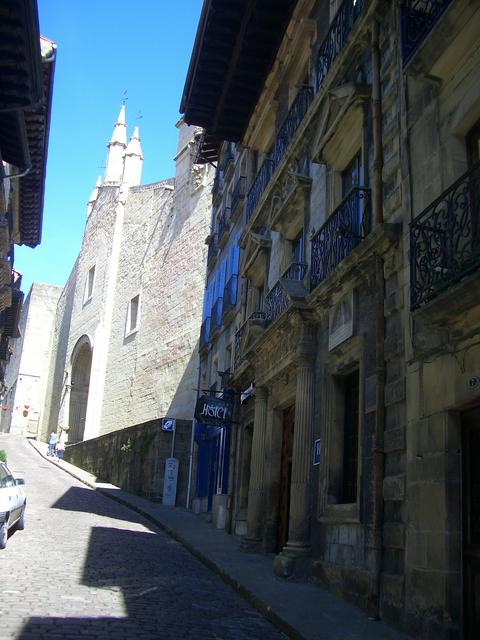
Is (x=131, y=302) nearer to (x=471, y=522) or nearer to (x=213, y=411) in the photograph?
(x=213, y=411)

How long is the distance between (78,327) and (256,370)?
101 feet

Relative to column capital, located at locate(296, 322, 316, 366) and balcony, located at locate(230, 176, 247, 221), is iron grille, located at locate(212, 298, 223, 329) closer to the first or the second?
balcony, located at locate(230, 176, 247, 221)

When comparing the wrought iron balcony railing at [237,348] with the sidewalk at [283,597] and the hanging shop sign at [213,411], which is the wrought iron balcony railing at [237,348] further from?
the sidewalk at [283,597]

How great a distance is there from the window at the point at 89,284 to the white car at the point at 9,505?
31.0 m

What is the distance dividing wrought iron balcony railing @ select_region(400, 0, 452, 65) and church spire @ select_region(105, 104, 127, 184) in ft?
121

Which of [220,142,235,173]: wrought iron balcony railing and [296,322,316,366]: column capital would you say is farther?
[220,142,235,173]: wrought iron balcony railing

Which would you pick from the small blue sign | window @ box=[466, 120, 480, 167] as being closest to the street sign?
the small blue sign

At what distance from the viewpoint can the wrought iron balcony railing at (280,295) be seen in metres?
10.3

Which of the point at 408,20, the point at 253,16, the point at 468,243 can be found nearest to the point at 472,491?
the point at 468,243

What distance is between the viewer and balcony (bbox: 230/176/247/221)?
1639cm

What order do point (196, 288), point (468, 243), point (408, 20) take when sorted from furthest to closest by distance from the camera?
point (196, 288), point (408, 20), point (468, 243)

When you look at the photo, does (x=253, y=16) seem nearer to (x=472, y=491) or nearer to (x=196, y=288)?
(x=472, y=491)

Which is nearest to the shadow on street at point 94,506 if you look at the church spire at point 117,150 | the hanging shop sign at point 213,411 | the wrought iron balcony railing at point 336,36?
the hanging shop sign at point 213,411

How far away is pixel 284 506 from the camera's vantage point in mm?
10523
